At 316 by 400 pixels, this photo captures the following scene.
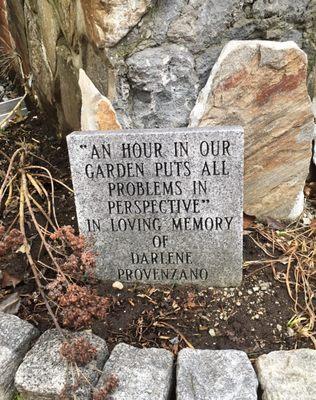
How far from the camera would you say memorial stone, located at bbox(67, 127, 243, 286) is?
6.70ft

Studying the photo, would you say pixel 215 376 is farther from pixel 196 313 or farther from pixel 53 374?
pixel 53 374

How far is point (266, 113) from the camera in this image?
7.82 ft

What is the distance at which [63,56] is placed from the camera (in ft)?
Result: 9.30

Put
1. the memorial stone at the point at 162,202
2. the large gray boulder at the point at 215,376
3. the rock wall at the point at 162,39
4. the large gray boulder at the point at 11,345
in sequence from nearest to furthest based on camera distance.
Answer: the large gray boulder at the point at 215,376 → the large gray boulder at the point at 11,345 → the memorial stone at the point at 162,202 → the rock wall at the point at 162,39

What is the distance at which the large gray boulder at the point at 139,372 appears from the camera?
5.60 feet

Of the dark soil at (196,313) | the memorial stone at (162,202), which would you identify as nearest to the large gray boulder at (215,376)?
the dark soil at (196,313)

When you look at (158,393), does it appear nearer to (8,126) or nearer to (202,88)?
(202,88)

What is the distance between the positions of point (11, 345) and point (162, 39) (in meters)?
1.46

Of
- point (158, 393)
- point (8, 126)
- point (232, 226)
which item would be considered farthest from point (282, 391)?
point (8, 126)

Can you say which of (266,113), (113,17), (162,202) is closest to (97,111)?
(113,17)

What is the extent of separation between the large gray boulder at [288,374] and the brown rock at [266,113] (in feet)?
3.04

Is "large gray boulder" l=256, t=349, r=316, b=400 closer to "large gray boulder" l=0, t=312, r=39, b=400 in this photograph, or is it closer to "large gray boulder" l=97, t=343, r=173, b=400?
"large gray boulder" l=97, t=343, r=173, b=400

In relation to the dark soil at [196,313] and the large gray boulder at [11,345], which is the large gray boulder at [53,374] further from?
the dark soil at [196,313]

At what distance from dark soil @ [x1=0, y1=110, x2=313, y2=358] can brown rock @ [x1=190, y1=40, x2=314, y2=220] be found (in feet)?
1.08
